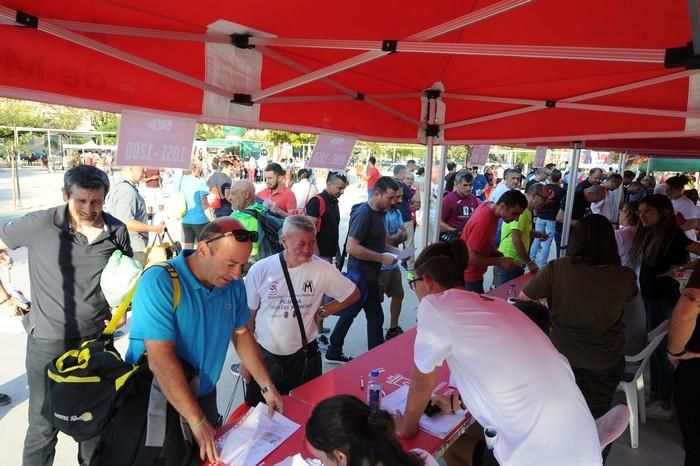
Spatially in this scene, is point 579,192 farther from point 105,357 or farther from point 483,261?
point 105,357

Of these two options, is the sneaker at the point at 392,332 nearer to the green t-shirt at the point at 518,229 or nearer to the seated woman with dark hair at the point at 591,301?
the green t-shirt at the point at 518,229

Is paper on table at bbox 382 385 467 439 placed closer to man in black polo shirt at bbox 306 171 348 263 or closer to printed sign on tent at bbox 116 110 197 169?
printed sign on tent at bbox 116 110 197 169

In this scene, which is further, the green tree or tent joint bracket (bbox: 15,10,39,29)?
the green tree

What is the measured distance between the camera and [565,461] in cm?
152

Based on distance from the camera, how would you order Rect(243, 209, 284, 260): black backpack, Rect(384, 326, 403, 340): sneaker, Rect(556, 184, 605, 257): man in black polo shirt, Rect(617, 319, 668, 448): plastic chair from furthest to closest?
Rect(556, 184, 605, 257): man in black polo shirt < Rect(384, 326, 403, 340): sneaker < Rect(243, 209, 284, 260): black backpack < Rect(617, 319, 668, 448): plastic chair

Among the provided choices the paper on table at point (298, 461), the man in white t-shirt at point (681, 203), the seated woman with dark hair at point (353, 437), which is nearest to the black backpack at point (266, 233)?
the paper on table at point (298, 461)

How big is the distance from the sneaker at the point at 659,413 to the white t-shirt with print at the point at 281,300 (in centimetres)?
276

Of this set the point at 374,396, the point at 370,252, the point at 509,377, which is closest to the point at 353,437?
the point at 509,377

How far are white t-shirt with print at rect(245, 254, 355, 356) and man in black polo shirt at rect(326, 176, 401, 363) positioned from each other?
1.22 meters

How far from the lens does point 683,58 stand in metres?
1.88

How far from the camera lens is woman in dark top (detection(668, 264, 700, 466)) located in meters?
2.00

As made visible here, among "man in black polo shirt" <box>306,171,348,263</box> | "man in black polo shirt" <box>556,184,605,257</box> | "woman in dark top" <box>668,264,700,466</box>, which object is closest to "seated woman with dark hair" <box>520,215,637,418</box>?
"woman in dark top" <box>668,264,700,466</box>

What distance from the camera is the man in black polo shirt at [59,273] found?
226cm

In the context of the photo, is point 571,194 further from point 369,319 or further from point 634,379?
point 369,319
